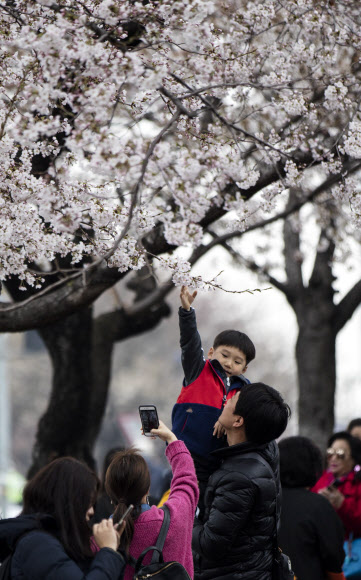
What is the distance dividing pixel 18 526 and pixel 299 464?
6.71 feet

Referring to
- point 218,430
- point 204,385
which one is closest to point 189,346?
point 204,385

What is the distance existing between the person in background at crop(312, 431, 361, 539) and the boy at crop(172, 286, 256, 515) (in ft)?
4.29

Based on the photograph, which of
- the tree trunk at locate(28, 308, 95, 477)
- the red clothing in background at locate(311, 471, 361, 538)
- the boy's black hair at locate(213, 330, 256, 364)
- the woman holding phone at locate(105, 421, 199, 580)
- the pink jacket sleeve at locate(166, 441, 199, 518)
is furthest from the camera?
the tree trunk at locate(28, 308, 95, 477)

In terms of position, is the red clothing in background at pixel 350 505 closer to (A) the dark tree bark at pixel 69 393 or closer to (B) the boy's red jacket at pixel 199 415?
(B) the boy's red jacket at pixel 199 415

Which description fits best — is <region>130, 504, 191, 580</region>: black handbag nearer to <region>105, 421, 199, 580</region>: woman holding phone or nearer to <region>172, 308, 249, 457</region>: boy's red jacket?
<region>105, 421, 199, 580</region>: woman holding phone

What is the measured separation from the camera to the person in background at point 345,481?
503 cm

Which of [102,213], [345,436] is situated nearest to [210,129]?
[102,213]

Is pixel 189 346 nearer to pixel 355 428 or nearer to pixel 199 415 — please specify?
pixel 199 415

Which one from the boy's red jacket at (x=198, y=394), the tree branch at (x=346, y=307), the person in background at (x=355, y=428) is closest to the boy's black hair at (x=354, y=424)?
the person in background at (x=355, y=428)

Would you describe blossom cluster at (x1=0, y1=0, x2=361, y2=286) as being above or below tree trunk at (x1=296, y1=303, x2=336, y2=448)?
above

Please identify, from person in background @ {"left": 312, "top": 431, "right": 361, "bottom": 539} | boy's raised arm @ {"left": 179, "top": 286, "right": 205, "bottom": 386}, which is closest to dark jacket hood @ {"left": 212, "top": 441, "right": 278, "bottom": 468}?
boy's raised arm @ {"left": 179, "top": 286, "right": 205, "bottom": 386}

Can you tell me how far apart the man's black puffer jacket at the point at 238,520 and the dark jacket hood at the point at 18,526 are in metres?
0.95

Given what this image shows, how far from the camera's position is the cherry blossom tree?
3.51 meters

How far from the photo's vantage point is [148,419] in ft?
11.3
